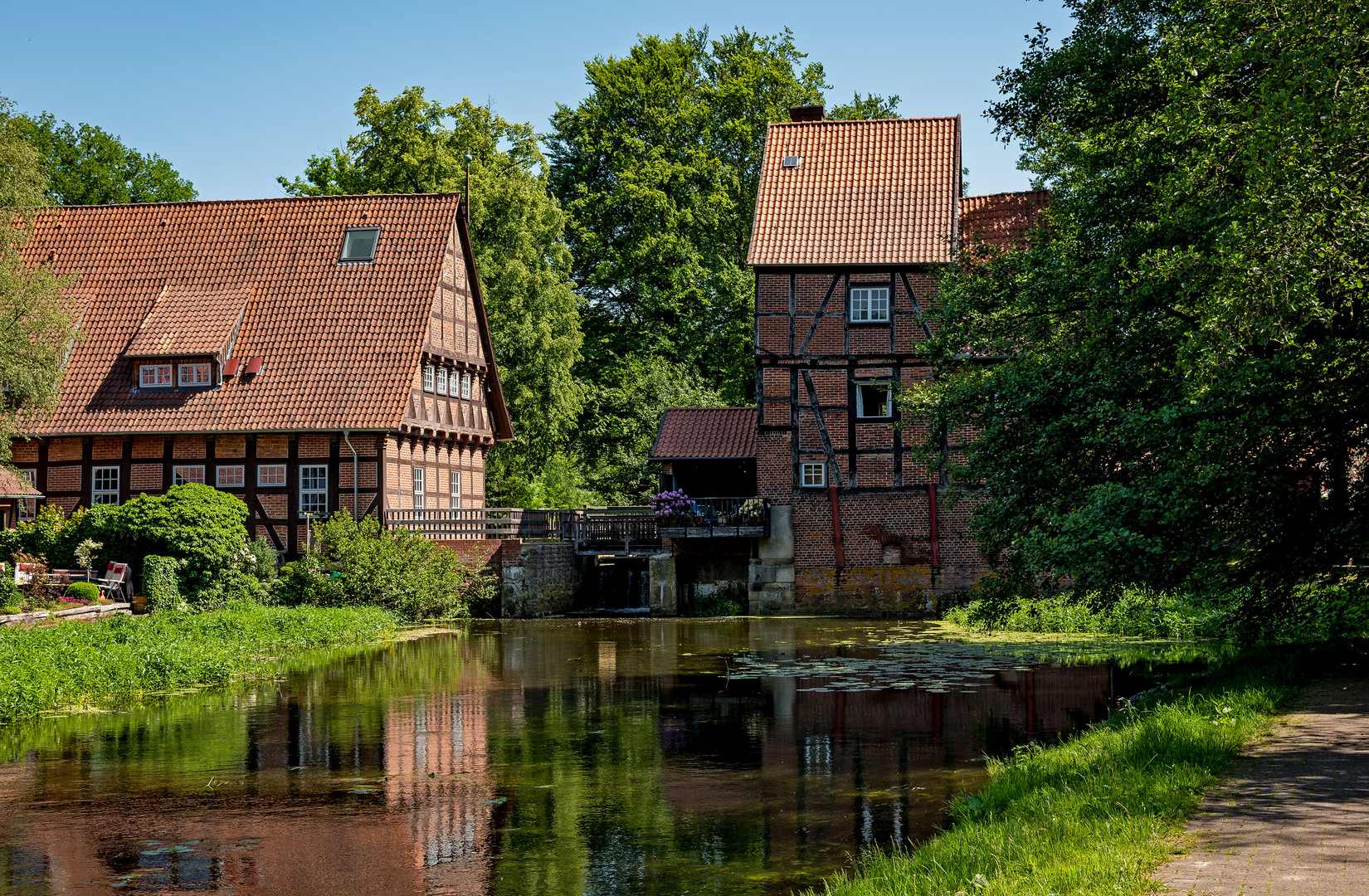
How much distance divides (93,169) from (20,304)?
2370 centimetres

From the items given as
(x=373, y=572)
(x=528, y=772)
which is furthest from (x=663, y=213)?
(x=528, y=772)

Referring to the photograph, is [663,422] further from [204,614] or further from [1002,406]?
[1002,406]

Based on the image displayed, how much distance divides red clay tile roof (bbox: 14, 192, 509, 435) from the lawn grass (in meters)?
22.6

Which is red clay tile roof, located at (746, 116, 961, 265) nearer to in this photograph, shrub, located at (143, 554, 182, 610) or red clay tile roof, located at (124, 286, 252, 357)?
red clay tile roof, located at (124, 286, 252, 357)

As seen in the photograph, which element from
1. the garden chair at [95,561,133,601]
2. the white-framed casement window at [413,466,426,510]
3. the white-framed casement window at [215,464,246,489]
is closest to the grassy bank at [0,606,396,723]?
the garden chair at [95,561,133,601]

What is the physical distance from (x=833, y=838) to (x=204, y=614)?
16136 mm

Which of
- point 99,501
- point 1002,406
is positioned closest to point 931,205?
point 1002,406

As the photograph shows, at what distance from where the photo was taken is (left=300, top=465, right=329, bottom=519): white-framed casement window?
1241 inches

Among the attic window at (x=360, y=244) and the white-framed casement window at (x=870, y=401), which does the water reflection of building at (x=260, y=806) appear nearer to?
the white-framed casement window at (x=870, y=401)

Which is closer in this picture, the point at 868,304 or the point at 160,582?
the point at 160,582

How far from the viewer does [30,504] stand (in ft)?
104

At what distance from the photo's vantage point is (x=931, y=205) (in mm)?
33062

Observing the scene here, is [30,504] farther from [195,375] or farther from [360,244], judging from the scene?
[360,244]

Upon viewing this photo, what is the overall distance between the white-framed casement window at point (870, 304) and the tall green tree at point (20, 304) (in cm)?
1800
